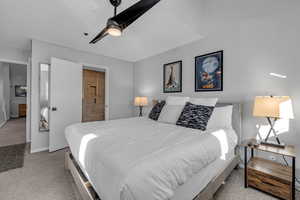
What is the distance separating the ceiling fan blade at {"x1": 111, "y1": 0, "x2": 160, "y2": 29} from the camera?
4.72 ft

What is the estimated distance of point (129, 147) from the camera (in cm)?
118

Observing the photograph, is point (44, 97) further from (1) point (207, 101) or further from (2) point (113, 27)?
(1) point (207, 101)

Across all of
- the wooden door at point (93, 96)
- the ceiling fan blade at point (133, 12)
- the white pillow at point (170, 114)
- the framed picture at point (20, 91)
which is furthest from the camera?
the framed picture at point (20, 91)

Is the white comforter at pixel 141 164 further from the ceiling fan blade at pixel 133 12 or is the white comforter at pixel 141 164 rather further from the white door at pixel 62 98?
the white door at pixel 62 98

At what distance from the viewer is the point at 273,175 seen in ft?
5.09

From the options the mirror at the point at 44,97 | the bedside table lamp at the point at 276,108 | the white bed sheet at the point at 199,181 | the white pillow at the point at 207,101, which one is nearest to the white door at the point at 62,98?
the mirror at the point at 44,97

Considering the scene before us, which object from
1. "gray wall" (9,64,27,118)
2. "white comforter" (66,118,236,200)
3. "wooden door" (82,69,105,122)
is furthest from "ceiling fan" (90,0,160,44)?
"gray wall" (9,64,27,118)

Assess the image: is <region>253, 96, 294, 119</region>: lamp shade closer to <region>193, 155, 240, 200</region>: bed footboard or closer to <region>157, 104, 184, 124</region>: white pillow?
<region>193, 155, 240, 200</region>: bed footboard

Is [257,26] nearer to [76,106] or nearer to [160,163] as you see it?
[160,163]

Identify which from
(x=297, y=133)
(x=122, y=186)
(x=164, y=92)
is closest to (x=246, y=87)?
(x=297, y=133)

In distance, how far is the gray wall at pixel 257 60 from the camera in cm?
180

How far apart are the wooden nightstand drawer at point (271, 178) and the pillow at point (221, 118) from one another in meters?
0.61

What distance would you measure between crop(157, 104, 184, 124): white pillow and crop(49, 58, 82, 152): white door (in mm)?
2224

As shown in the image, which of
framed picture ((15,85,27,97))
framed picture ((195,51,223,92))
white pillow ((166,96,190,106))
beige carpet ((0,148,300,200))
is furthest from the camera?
framed picture ((15,85,27,97))
